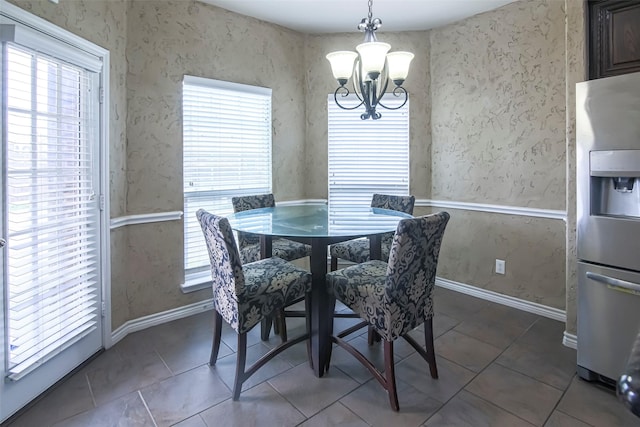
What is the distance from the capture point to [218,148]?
125 inches

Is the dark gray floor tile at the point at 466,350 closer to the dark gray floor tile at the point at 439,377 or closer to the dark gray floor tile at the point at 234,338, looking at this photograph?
the dark gray floor tile at the point at 439,377

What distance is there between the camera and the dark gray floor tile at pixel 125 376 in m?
1.97

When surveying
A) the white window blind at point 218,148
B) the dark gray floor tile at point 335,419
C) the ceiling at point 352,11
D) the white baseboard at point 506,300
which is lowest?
the dark gray floor tile at point 335,419

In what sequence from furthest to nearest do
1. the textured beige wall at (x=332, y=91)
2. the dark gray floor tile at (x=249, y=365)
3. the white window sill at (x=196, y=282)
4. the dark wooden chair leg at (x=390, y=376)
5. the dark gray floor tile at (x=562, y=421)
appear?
the textured beige wall at (x=332, y=91) < the white window sill at (x=196, y=282) < the dark gray floor tile at (x=249, y=365) < the dark wooden chair leg at (x=390, y=376) < the dark gray floor tile at (x=562, y=421)

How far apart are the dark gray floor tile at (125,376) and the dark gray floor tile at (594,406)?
2273 millimetres

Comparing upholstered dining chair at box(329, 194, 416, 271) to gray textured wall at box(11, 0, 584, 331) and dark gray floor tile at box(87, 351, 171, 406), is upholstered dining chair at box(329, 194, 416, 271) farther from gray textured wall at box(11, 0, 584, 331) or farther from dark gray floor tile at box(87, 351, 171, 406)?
dark gray floor tile at box(87, 351, 171, 406)

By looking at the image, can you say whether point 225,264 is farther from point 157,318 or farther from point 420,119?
point 420,119

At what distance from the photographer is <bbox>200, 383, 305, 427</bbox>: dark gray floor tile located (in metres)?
1.73

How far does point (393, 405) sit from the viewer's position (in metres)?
1.81

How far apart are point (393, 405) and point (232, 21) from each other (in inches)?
129

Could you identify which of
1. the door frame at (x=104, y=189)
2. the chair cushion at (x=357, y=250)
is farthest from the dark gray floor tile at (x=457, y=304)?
the door frame at (x=104, y=189)

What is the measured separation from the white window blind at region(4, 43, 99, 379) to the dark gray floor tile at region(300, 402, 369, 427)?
59.1 inches

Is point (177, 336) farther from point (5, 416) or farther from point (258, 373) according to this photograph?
point (5, 416)

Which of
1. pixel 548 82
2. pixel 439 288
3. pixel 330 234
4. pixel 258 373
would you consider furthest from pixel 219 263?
pixel 548 82
